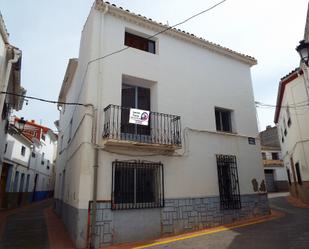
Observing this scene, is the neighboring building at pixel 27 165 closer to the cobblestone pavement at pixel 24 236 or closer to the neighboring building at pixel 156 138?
the cobblestone pavement at pixel 24 236

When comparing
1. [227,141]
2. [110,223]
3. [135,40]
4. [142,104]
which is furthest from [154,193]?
[135,40]

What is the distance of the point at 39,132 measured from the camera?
24875 millimetres

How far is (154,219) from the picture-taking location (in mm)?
7082

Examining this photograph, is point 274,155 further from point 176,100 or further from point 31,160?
point 31,160

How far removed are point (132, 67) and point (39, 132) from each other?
66.1ft

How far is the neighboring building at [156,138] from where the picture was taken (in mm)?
6762

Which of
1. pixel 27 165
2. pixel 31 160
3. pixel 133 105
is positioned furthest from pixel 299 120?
pixel 31 160

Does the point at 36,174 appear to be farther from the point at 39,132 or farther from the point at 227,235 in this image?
the point at 227,235

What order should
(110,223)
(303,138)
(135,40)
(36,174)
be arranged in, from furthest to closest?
1. (36,174)
2. (303,138)
3. (135,40)
4. (110,223)

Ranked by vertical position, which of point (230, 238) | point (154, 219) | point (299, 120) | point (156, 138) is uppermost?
point (299, 120)

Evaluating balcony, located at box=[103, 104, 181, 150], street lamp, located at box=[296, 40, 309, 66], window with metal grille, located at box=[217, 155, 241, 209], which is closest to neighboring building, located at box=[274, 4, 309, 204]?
window with metal grille, located at box=[217, 155, 241, 209]

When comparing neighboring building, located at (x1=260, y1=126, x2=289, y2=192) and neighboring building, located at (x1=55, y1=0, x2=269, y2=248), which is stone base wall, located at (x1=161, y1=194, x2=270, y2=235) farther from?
neighboring building, located at (x1=260, y1=126, x2=289, y2=192)

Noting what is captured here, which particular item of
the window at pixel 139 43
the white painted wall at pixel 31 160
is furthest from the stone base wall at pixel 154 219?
the white painted wall at pixel 31 160

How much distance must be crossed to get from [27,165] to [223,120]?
1751 centimetres
